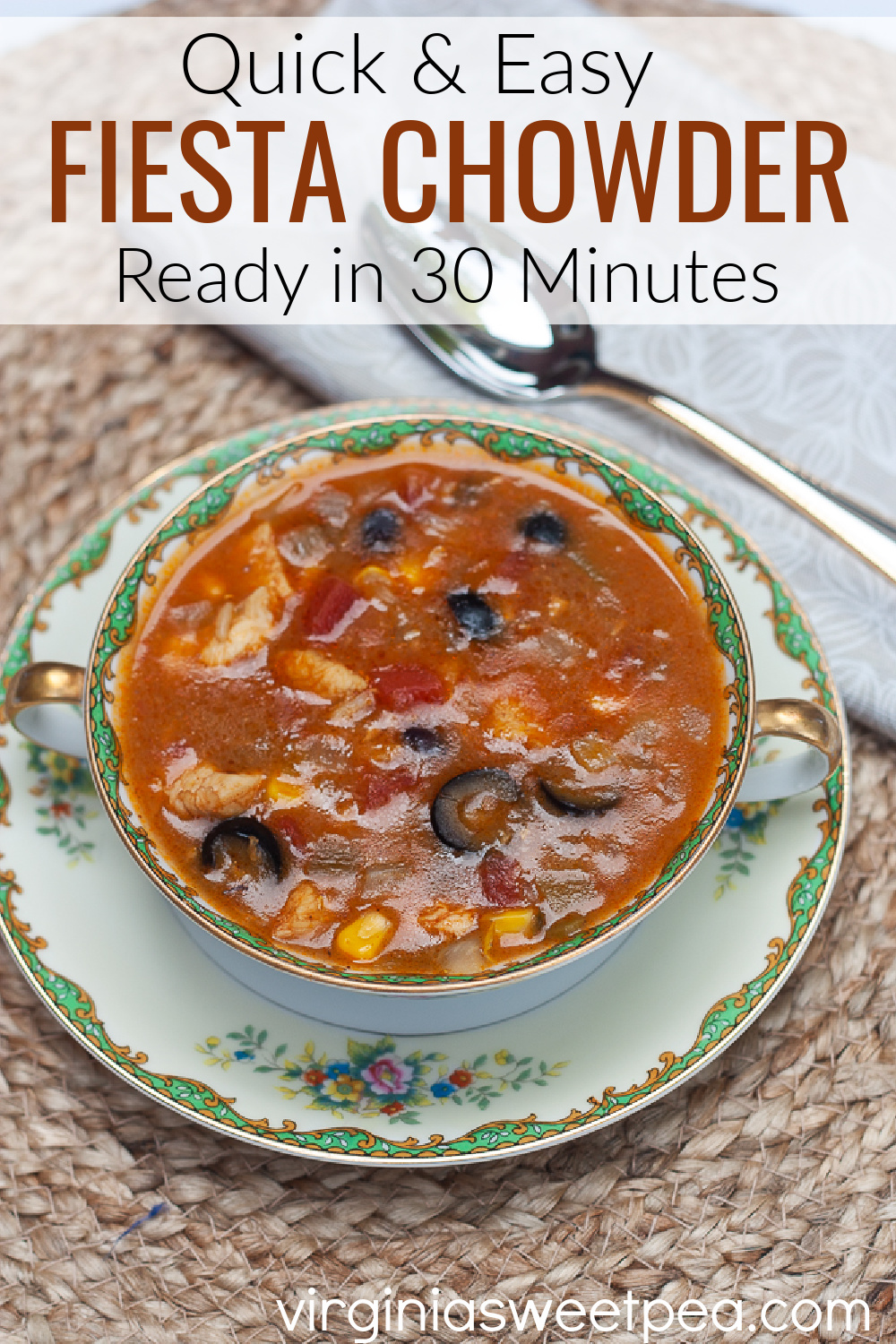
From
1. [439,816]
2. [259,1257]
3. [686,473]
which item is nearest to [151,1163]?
[259,1257]

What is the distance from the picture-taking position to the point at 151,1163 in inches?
112

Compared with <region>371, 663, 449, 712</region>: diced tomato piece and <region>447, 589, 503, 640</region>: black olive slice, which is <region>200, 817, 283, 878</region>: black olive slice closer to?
A: <region>371, 663, 449, 712</region>: diced tomato piece

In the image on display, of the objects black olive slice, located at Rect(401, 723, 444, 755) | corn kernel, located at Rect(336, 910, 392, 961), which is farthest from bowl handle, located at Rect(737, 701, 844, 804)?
corn kernel, located at Rect(336, 910, 392, 961)

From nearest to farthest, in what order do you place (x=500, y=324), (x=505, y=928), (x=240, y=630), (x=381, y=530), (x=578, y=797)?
(x=505, y=928) < (x=578, y=797) < (x=240, y=630) < (x=381, y=530) < (x=500, y=324)

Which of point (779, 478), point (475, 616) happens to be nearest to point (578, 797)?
point (475, 616)

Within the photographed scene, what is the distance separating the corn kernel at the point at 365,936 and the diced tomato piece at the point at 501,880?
0.19 meters

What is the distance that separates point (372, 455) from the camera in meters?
3.05

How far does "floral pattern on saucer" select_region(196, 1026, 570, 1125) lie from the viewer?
2621mm

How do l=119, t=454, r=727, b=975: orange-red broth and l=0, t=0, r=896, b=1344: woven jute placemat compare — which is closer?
l=119, t=454, r=727, b=975: orange-red broth

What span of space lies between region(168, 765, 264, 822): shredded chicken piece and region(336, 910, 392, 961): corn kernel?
326 mm

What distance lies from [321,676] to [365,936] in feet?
1.83

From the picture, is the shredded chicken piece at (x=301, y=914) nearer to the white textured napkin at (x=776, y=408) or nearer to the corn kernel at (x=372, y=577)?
the corn kernel at (x=372, y=577)

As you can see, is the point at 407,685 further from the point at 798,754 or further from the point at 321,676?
the point at 798,754

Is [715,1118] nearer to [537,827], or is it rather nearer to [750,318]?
[537,827]
